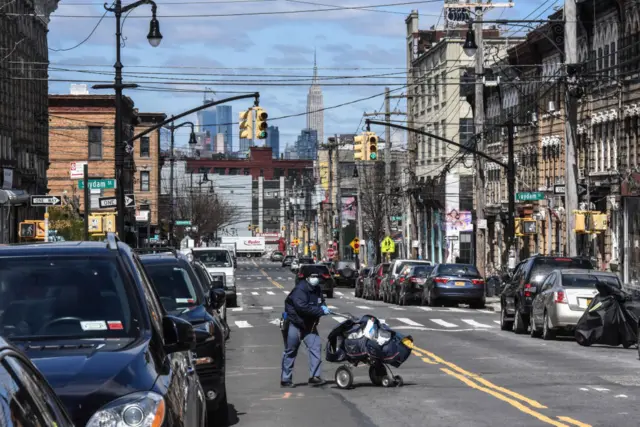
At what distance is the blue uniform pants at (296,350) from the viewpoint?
17.8 m

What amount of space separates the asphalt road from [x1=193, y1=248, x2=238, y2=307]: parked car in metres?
15.7

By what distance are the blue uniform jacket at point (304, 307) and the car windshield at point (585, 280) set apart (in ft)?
32.9

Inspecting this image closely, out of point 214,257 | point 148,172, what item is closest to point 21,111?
point 214,257

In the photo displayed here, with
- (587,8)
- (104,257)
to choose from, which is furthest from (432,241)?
(104,257)

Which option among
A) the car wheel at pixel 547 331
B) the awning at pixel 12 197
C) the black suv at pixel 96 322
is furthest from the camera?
the awning at pixel 12 197

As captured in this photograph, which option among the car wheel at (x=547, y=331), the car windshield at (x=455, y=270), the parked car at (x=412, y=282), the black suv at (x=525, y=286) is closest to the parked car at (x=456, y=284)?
the car windshield at (x=455, y=270)

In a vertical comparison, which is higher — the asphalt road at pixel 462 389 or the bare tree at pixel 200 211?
the bare tree at pixel 200 211

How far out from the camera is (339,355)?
58.1 ft

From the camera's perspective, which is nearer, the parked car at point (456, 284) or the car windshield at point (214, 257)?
the parked car at point (456, 284)

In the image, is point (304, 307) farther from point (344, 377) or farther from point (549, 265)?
point (549, 265)

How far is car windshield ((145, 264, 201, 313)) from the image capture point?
15.4m

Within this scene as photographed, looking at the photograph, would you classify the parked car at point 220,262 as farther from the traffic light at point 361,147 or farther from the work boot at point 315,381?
the work boot at point 315,381

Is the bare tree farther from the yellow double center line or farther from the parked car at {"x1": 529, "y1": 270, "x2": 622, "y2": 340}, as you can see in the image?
the yellow double center line

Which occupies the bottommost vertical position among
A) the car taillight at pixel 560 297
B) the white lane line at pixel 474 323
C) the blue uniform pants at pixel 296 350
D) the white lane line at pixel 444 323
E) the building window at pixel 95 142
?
the white lane line at pixel 474 323
